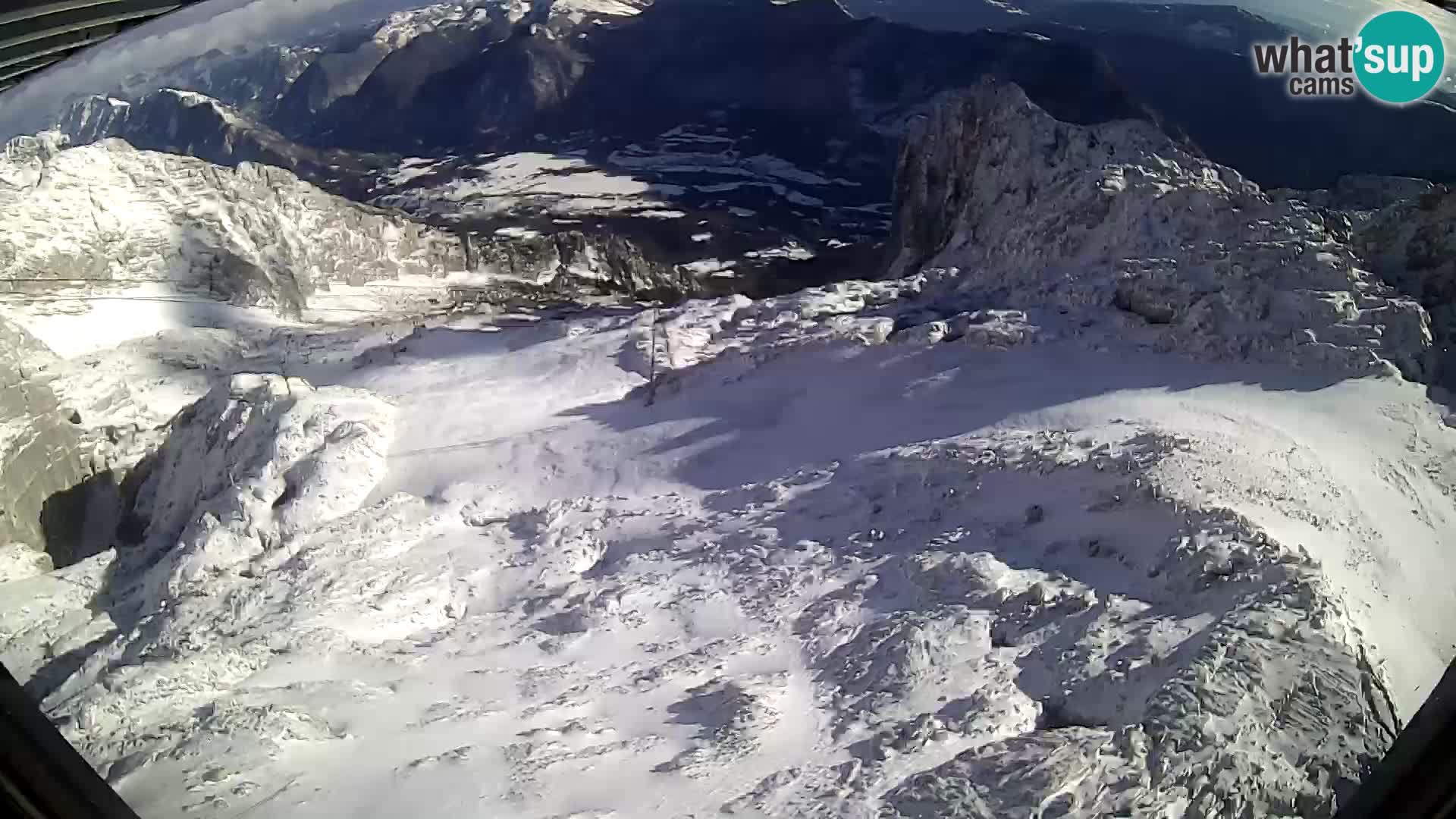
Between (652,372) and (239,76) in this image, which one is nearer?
(239,76)

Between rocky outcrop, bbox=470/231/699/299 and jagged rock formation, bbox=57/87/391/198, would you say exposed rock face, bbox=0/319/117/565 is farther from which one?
rocky outcrop, bbox=470/231/699/299

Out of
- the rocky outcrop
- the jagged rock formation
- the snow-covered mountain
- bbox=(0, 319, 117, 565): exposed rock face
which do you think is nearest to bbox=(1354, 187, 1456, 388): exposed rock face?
the snow-covered mountain

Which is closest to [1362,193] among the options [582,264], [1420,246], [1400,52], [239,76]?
[1420,246]

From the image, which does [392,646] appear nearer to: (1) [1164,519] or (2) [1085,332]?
(1) [1164,519]

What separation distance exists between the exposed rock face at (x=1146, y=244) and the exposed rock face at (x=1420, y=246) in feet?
0.48

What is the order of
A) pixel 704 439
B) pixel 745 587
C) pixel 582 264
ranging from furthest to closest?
pixel 582 264 < pixel 704 439 < pixel 745 587

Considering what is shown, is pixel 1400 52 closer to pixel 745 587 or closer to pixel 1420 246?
pixel 1420 246

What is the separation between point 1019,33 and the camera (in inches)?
232

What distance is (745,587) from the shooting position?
3912 millimetres

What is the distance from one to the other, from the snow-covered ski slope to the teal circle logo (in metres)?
1.41

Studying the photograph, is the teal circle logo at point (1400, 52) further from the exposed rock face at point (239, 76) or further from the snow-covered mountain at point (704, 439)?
the exposed rock face at point (239, 76)

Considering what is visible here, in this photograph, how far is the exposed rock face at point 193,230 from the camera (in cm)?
501

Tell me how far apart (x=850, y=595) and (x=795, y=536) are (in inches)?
14.7

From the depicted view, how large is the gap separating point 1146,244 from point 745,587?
3886mm
